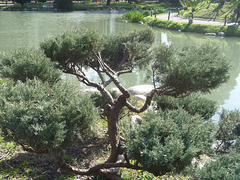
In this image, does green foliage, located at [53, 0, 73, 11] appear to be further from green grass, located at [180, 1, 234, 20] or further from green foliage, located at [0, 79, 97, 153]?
green foliage, located at [0, 79, 97, 153]

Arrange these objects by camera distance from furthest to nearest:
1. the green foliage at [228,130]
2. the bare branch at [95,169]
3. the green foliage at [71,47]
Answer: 1. the green foliage at [71,47]
2. the green foliage at [228,130]
3. the bare branch at [95,169]

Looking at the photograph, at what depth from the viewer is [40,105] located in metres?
3.78

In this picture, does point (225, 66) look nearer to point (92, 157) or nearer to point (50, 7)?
point (92, 157)

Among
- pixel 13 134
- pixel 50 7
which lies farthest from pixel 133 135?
pixel 50 7

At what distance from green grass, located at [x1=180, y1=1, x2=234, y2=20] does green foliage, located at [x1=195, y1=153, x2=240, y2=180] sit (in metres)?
29.5

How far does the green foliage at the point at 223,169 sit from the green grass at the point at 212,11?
2946 centimetres

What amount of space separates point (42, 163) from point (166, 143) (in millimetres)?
2703

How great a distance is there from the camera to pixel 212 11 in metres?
33.2

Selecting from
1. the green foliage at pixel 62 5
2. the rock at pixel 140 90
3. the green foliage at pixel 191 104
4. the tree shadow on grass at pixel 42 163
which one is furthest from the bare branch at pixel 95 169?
the green foliage at pixel 62 5

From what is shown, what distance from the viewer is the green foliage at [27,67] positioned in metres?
5.57

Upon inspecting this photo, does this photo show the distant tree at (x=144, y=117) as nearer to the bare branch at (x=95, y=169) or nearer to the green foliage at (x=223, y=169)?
the bare branch at (x=95, y=169)

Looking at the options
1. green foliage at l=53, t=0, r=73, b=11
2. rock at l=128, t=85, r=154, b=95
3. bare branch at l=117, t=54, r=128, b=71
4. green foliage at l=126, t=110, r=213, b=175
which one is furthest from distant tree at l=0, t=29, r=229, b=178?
green foliage at l=53, t=0, r=73, b=11

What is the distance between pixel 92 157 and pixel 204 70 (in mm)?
2911

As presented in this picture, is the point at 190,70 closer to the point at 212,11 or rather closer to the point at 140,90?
the point at 140,90
